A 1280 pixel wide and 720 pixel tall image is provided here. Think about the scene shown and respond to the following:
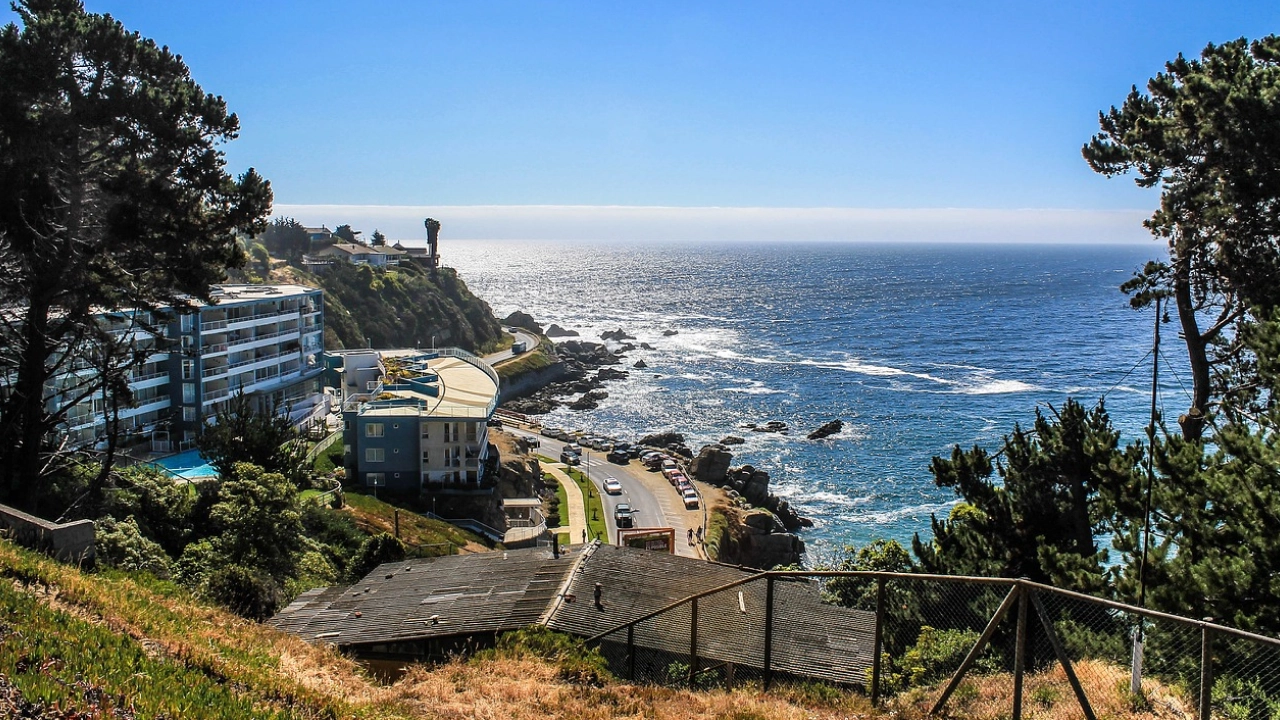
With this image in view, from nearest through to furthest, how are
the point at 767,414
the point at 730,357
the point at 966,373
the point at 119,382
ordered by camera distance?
the point at 119,382
the point at 767,414
the point at 966,373
the point at 730,357

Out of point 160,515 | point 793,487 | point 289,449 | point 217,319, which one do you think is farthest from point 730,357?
point 160,515

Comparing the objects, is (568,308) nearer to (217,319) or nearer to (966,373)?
(966,373)

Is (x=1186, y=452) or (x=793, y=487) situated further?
(x=793, y=487)

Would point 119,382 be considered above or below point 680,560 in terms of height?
above

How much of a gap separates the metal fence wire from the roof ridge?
118 cm

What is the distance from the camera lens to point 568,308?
174 metres

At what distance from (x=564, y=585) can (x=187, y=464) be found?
31891 millimetres

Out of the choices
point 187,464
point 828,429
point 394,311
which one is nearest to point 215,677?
point 187,464

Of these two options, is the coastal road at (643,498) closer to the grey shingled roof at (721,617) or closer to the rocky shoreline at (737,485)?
the rocky shoreline at (737,485)

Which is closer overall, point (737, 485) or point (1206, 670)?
point (1206, 670)

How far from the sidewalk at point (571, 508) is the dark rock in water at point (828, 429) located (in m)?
20.7

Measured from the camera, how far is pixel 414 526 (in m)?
38.0

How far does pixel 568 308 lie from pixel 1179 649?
167 meters

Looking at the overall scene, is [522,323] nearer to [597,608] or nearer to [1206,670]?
[597,608]
